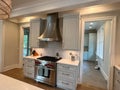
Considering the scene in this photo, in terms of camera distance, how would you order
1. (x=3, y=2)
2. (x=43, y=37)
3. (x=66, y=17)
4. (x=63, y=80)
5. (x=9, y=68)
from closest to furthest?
(x=3, y=2) < (x=63, y=80) < (x=66, y=17) < (x=43, y=37) < (x=9, y=68)

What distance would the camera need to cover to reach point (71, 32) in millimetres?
3312

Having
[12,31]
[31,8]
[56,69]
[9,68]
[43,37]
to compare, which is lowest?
[9,68]

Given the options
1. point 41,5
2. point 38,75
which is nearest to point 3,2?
point 41,5

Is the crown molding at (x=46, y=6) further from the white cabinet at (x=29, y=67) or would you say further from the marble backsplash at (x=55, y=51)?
the white cabinet at (x=29, y=67)

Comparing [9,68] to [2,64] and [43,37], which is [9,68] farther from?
[43,37]

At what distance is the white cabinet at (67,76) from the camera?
294 cm

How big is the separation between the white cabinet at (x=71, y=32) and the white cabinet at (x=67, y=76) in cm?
67

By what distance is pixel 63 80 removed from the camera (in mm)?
3111

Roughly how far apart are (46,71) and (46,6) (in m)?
2.13

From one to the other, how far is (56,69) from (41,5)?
7.02ft

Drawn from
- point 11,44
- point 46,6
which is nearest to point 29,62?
point 11,44

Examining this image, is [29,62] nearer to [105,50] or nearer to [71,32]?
[71,32]

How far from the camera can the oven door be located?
327cm

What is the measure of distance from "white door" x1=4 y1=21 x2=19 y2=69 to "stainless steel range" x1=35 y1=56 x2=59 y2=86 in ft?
7.02
